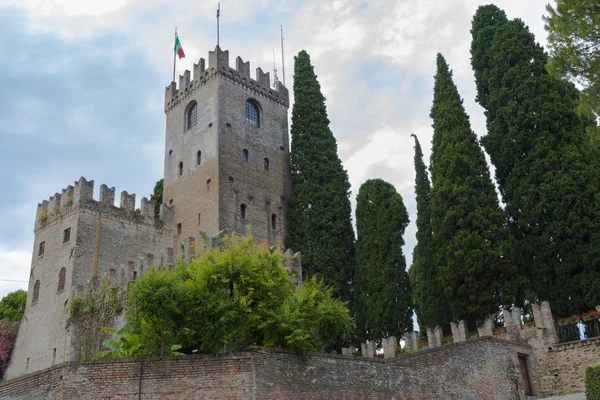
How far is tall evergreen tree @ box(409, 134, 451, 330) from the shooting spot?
2681 cm

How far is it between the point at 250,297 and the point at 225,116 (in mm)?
21312

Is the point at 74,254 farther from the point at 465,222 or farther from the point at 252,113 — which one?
the point at 465,222

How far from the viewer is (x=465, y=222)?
81.9 ft

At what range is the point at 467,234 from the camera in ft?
80.6

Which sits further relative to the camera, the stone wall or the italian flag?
the italian flag

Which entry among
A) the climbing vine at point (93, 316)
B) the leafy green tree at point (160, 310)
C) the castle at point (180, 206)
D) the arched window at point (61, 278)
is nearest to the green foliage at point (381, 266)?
the castle at point (180, 206)

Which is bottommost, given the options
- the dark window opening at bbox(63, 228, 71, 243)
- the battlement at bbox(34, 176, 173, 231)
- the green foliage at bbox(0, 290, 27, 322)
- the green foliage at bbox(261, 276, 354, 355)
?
the green foliage at bbox(261, 276, 354, 355)

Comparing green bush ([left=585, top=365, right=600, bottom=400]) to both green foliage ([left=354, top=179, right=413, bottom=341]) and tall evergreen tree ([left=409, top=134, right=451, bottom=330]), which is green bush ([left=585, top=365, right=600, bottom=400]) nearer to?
tall evergreen tree ([left=409, top=134, right=451, bottom=330])

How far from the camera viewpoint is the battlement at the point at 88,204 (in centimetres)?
3053

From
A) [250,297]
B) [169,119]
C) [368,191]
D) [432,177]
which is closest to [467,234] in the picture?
[432,177]

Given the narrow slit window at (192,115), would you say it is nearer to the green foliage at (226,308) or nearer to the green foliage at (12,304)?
the green foliage at (12,304)

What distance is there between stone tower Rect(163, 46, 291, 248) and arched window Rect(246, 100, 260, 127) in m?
0.06

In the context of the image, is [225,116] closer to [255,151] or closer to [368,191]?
[255,151]

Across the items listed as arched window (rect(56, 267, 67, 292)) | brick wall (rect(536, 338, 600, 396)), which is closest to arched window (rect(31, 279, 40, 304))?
arched window (rect(56, 267, 67, 292))
